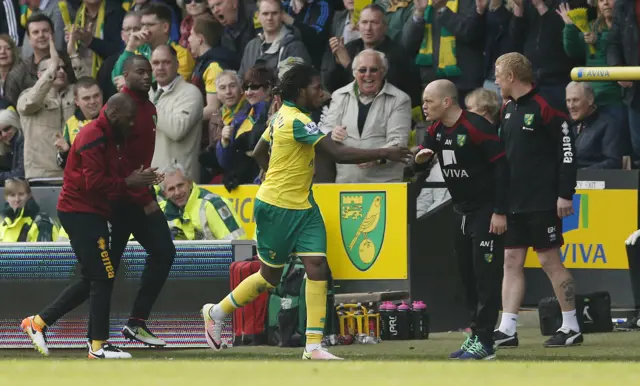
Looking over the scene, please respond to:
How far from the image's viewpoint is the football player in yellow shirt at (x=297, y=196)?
418 inches

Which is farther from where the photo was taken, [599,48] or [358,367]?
[599,48]

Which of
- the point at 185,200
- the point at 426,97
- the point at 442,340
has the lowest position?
the point at 442,340

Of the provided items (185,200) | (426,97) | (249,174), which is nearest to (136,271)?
(185,200)

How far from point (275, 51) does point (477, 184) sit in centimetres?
522

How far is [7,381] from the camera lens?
7773 millimetres

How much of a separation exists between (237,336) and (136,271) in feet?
3.68

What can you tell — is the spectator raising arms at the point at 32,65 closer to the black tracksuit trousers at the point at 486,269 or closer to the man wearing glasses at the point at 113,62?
the man wearing glasses at the point at 113,62

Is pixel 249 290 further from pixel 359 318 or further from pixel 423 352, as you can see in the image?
pixel 359 318

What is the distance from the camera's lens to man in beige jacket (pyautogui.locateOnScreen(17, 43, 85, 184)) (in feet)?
52.9

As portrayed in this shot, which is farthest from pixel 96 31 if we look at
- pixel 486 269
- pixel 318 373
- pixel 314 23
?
pixel 318 373

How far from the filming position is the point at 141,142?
11828 millimetres

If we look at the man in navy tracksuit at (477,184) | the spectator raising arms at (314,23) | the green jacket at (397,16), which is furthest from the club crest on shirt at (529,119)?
the spectator raising arms at (314,23)

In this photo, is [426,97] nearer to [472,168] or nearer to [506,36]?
[472,168]

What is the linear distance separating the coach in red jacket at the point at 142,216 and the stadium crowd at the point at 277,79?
1.51 metres
